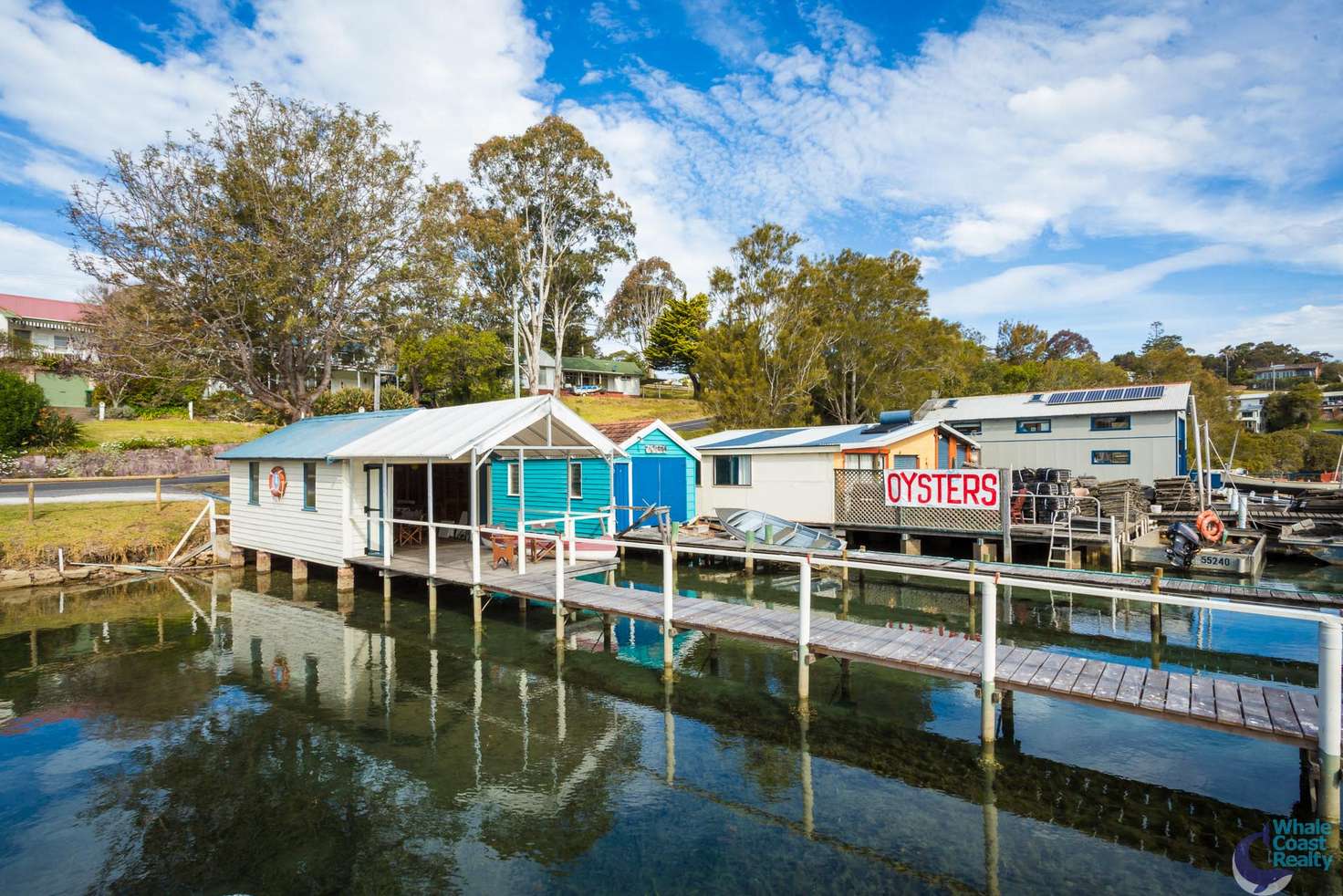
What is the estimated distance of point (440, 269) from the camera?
102 feet

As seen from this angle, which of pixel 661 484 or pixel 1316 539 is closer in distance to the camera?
pixel 1316 539

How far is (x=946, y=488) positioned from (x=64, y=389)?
2090 inches

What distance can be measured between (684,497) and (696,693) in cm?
1372

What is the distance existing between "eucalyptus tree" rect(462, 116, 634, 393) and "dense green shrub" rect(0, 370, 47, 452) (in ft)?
74.0

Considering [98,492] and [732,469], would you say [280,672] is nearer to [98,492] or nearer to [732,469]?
[732,469]

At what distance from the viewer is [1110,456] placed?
32562mm

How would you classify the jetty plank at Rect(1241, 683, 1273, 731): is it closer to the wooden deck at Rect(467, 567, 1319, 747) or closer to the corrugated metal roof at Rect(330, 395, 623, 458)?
the wooden deck at Rect(467, 567, 1319, 747)

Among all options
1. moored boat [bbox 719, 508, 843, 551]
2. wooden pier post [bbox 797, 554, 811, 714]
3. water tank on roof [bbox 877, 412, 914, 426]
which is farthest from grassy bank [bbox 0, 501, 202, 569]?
water tank on roof [bbox 877, 412, 914, 426]

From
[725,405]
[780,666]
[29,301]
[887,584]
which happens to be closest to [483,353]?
[725,405]

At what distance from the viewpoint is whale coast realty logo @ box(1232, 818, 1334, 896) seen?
226 inches

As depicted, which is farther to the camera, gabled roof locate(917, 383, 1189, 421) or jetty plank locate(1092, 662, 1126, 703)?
gabled roof locate(917, 383, 1189, 421)

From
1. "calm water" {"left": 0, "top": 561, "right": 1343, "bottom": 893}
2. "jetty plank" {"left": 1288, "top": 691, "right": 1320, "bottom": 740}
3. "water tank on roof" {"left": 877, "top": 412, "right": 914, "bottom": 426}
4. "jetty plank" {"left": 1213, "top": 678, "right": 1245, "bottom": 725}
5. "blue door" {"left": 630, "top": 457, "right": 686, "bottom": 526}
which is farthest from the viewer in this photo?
"water tank on roof" {"left": 877, "top": 412, "right": 914, "bottom": 426}

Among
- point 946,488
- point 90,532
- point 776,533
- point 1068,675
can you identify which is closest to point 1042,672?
point 1068,675

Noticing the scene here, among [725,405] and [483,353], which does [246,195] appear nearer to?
[483,353]
